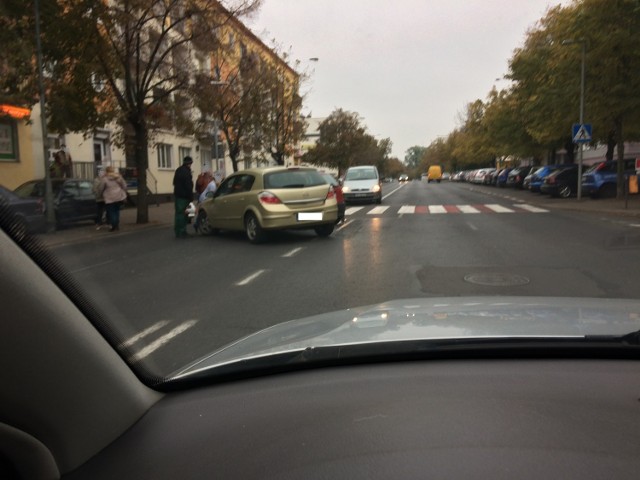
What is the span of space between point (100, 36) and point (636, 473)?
55.4 ft

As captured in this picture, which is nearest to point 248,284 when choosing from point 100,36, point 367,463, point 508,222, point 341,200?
point 367,463

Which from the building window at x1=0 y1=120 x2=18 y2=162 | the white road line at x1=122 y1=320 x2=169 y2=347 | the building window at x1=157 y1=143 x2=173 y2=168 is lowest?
the white road line at x1=122 y1=320 x2=169 y2=347

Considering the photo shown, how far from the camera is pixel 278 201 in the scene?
455 inches

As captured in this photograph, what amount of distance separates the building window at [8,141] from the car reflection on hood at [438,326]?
1.83m

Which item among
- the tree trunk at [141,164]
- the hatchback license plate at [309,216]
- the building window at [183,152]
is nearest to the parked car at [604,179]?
the hatchback license plate at [309,216]

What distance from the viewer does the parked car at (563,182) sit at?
85.9ft

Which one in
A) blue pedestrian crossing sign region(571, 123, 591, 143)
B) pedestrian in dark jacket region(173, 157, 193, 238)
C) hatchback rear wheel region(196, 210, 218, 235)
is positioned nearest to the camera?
pedestrian in dark jacket region(173, 157, 193, 238)

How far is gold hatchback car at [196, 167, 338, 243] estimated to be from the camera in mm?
11586

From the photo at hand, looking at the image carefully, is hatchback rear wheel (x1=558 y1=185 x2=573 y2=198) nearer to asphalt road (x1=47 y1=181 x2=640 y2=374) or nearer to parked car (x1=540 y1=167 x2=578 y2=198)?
parked car (x1=540 y1=167 x2=578 y2=198)

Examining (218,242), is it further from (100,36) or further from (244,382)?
(244,382)

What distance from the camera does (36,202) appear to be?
2137mm

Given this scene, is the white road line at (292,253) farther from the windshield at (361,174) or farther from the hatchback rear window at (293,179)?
the windshield at (361,174)

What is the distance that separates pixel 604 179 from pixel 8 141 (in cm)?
2531

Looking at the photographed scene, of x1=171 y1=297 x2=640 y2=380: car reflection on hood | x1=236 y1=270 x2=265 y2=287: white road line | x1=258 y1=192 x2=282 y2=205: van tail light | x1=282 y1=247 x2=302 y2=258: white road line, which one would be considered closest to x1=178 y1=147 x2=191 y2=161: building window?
x1=258 y1=192 x2=282 y2=205: van tail light
